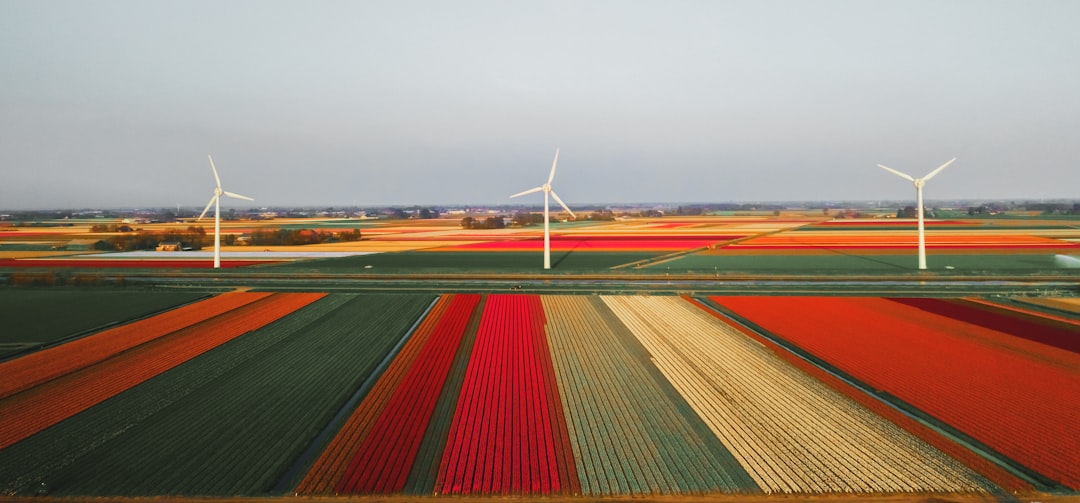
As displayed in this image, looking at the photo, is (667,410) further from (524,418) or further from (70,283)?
(70,283)

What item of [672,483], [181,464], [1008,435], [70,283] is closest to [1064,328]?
[1008,435]

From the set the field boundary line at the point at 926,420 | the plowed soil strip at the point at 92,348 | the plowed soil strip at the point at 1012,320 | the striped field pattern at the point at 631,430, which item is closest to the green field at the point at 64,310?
the plowed soil strip at the point at 92,348

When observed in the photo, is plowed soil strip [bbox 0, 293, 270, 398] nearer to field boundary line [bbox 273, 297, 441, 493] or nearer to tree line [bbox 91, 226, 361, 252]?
field boundary line [bbox 273, 297, 441, 493]

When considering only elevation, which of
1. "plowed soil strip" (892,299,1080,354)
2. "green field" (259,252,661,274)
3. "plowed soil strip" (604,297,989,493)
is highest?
"green field" (259,252,661,274)

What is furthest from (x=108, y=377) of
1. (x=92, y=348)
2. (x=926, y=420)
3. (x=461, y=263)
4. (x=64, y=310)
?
(x=461, y=263)

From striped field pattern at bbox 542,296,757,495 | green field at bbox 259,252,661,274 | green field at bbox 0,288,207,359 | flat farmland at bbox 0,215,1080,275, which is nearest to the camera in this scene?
striped field pattern at bbox 542,296,757,495

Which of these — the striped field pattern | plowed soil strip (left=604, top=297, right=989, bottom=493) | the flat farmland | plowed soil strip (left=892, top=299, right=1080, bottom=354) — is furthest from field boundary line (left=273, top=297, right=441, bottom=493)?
the flat farmland
